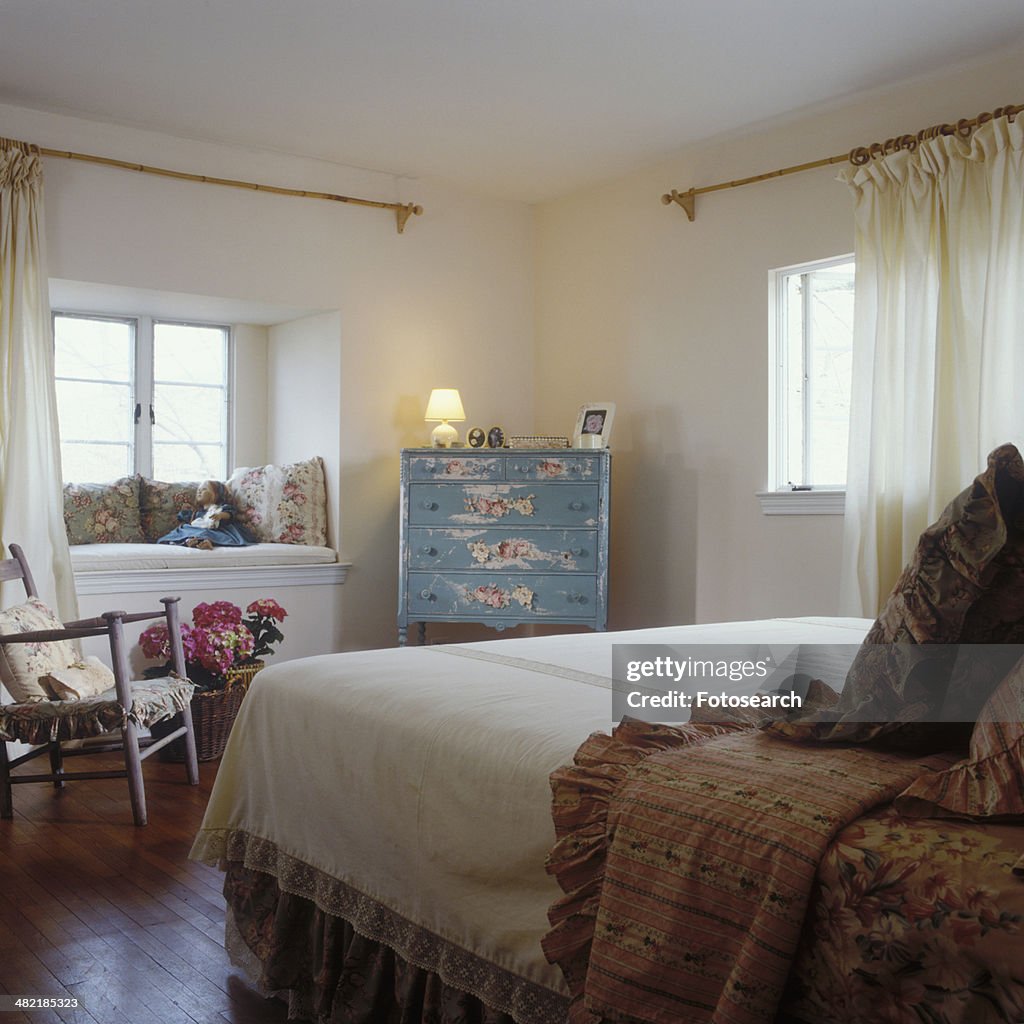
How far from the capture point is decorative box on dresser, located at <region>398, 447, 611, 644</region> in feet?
15.8

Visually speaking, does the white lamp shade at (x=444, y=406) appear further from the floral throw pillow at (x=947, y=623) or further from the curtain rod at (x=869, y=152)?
the floral throw pillow at (x=947, y=623)

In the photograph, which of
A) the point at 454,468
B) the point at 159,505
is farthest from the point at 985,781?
the point at 159,505

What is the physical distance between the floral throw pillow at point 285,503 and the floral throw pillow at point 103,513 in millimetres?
488

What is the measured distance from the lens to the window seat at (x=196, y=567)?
450cm

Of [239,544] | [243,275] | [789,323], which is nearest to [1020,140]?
[789,323]

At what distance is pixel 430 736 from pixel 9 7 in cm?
305

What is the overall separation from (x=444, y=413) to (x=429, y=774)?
361 centimetres

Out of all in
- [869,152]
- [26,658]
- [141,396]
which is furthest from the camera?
[141,396]

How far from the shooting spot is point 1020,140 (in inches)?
143

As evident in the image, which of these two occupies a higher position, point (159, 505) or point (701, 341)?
point (701, 341)

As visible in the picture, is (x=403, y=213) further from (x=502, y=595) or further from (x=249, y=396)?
(x=502, y=595)

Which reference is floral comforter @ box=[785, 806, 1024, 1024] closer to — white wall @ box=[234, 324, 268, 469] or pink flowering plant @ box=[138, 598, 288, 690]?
pink flowering plant @ box=[138, 598, 288, 690]

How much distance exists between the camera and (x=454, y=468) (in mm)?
4926

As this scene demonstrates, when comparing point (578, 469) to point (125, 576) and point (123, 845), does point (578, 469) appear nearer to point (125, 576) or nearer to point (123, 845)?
point (125, 576)
